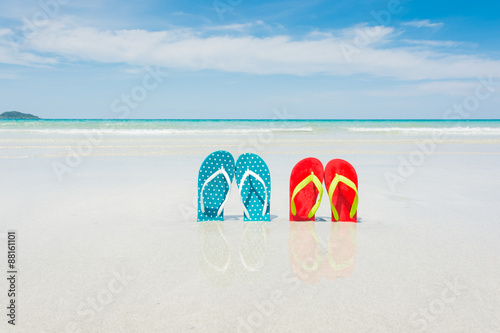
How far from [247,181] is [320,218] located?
0.69m

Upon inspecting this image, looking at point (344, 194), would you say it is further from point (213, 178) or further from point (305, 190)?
point (213, 178)

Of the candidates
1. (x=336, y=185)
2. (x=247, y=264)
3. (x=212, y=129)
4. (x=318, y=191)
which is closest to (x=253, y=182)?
(x=318, y=191)

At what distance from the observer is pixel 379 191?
418cm

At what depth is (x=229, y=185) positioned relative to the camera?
121 inches

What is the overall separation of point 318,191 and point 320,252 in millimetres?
780

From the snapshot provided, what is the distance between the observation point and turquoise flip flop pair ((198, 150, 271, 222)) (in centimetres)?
302

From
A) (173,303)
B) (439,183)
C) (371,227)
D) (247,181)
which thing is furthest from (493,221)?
(173,303)

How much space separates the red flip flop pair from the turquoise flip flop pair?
0.23m

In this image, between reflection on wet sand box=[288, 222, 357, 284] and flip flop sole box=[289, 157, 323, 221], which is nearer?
reflection on wet sand box=[288, 222, 357, 284]

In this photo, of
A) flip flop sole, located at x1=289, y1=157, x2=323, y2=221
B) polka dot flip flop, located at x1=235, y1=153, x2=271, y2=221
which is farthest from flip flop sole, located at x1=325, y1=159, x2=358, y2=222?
polka dot flip flop, located at x1=235, y1=153, x2=271, y2=221

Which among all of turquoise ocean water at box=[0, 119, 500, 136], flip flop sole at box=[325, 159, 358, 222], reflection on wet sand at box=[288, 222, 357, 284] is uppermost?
turquoise ocean water at box=[0, 119, 500, 136]

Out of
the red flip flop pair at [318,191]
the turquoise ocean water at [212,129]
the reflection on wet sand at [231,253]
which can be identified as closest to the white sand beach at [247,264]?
the reflection on wet sand at [231,253]

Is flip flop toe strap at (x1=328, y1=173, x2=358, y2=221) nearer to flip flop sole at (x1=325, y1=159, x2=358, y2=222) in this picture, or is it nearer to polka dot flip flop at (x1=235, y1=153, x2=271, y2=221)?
flip flop sole at (x1=325, y1=159, x2=358, y2=222)

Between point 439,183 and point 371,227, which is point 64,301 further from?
point 439,183
